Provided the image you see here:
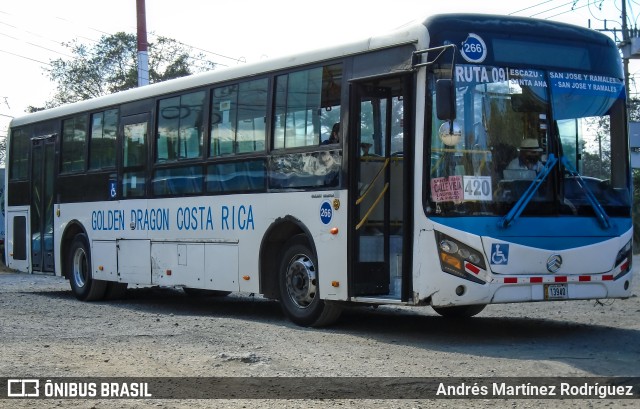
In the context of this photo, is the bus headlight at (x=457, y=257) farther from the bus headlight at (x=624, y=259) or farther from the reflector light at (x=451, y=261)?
the bus headlight at (x=624, y=259)

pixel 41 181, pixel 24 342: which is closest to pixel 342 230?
pixel 24 342

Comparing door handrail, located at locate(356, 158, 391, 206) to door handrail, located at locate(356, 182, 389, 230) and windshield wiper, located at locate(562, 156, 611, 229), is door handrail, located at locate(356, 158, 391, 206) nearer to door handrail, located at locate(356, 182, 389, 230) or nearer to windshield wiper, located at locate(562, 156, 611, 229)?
door handrail, located at locate(356, 182, 389, 230)

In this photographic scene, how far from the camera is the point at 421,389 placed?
307 inches

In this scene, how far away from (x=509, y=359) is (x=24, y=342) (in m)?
5.10

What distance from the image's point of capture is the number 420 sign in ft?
33.4

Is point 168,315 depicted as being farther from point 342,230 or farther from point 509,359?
point 509,359

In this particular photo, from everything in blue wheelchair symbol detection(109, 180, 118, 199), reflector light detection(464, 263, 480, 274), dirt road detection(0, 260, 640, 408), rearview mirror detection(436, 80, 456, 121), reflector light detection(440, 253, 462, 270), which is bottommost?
dirt road detection(0, 260, 640, 408)

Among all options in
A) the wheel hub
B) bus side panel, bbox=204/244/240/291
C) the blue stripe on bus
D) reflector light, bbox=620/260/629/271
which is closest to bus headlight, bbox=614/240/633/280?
reflector light, bbox=620/260/629/271

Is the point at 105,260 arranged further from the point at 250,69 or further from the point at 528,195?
the point at 528,195

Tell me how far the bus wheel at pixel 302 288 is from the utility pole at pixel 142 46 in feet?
68.6

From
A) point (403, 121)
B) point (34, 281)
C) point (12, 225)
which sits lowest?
point (34, 281)

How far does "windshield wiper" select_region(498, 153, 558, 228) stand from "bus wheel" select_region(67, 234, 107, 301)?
8.88 m

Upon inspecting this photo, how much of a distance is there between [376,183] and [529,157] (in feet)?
5.93

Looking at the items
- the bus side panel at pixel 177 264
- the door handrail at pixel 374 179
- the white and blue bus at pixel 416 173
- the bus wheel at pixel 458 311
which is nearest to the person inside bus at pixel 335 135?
the white and blue bus at pixel 416 173
